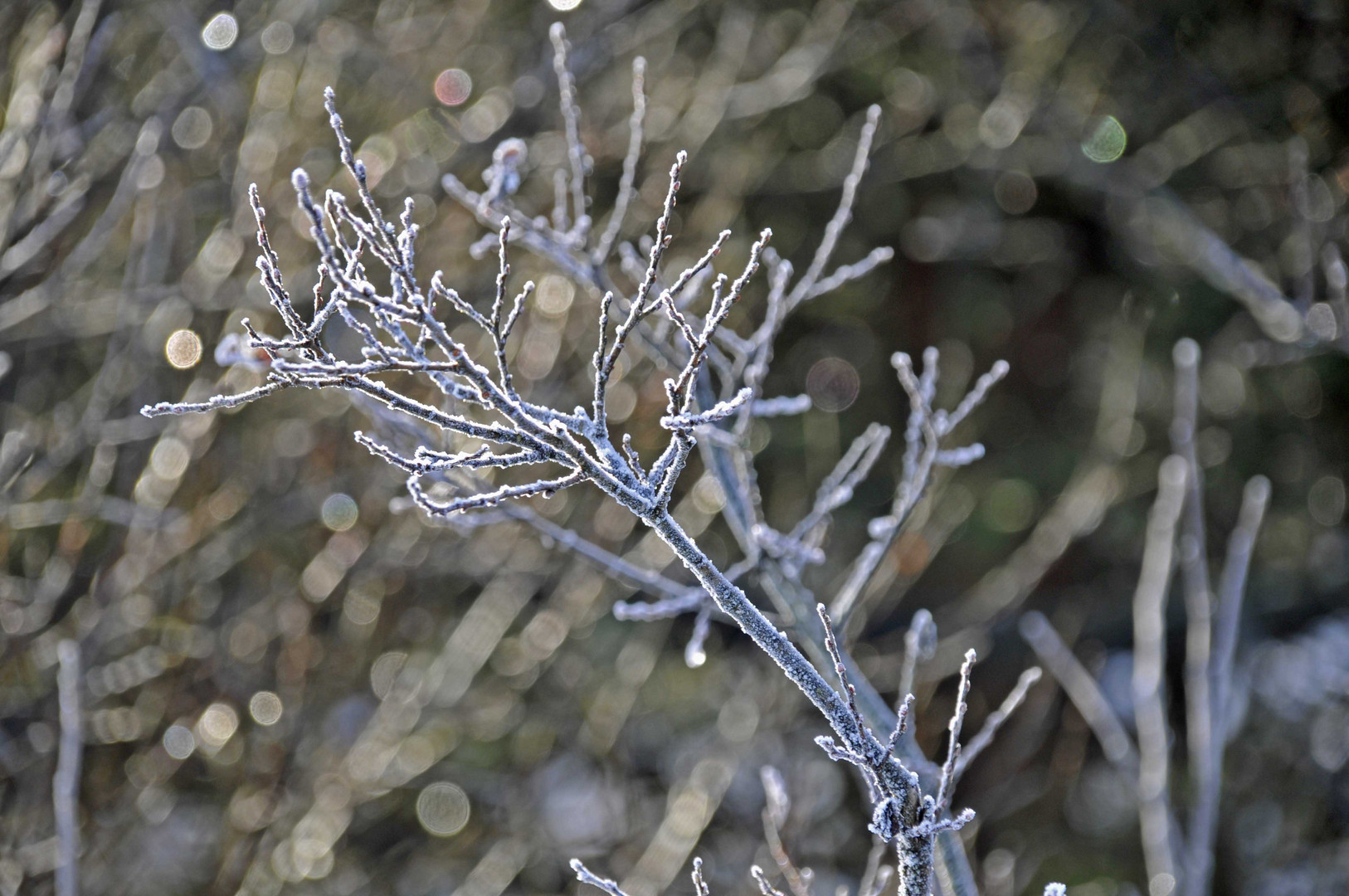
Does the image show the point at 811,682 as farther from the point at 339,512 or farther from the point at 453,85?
the point at 453,85

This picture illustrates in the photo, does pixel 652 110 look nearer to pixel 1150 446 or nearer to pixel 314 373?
pixel 314 373

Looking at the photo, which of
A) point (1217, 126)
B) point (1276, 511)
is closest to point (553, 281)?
point (1217, 126)

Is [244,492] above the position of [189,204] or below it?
below

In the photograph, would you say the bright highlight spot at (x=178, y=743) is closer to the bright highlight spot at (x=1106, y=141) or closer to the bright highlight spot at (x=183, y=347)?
the bright highlight spot at (x=183, y=347)

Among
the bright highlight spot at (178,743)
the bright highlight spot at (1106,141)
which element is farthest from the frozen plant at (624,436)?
the bright highlight spot at (1106,141)

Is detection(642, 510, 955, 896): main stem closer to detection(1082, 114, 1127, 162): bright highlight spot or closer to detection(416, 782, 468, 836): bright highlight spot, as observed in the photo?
detection(416, 782, 468, 836): bright highlight spot

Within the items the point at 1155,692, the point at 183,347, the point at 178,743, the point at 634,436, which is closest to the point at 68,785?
the point at 178,743
